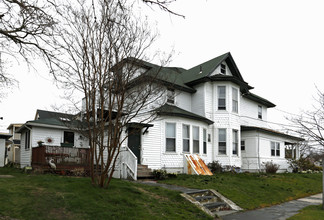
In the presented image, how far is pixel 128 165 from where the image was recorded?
1464 cm

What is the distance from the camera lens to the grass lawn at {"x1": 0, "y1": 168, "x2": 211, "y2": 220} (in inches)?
260

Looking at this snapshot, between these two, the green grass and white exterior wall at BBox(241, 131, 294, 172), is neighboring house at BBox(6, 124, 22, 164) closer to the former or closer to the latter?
white exterior wall at BBox(241, 131, 294, 172)

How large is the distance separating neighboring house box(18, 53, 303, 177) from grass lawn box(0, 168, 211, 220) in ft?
21.1

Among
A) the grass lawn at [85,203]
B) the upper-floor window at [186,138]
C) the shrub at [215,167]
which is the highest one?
the upper-floor window at [186,138]

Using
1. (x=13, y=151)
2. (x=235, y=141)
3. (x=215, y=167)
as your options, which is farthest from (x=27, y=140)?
(x=13, y=151)

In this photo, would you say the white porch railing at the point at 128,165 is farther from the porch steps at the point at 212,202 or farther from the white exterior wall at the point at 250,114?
the white exterior wall at the point at 250,114

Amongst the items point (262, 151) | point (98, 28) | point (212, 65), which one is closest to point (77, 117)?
point (98, 28)

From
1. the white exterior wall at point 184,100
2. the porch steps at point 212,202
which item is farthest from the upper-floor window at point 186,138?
the porch steps at point 212,202

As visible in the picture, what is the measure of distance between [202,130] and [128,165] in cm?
703

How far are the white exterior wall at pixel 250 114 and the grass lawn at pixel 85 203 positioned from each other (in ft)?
55.6

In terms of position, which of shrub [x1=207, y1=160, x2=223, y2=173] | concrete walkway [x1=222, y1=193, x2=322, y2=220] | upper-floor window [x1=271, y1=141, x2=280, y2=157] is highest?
upper-floor window [x1=271, y1=141, x2=280, y2=157]

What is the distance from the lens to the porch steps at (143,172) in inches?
589

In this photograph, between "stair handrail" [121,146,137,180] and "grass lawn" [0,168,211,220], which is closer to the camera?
"grass lawn" [0,168,211,220]

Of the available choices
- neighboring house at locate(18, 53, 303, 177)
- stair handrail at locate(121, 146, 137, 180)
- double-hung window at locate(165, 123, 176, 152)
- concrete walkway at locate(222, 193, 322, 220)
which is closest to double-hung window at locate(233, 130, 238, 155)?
neighboring house at locate(18, 53, 303, 177)
